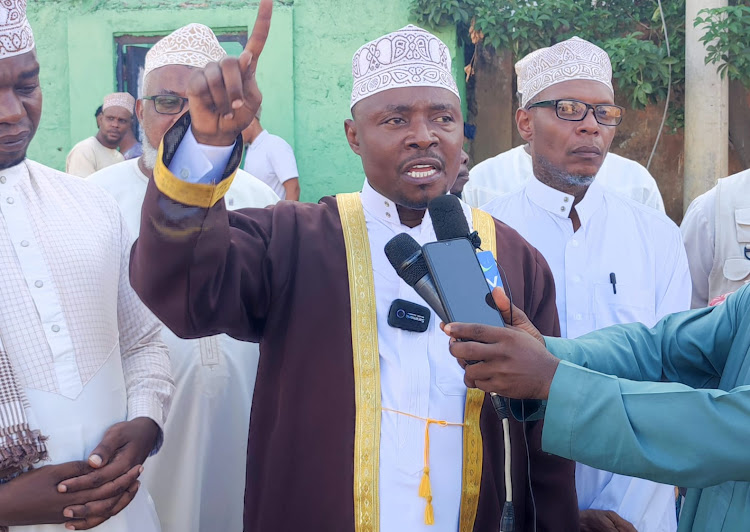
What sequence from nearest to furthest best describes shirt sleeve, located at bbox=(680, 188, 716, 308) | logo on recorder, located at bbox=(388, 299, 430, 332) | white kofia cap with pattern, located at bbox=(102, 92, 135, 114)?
logo on recorder, located at bbox=(388, 299, 430, 332) → shirt sleeve, located at bbox=(680, 188, 716, 308) → white kofia cap with pattern, located at bbox=(102, 92, 135, 114)

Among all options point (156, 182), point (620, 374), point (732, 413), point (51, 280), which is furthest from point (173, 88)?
point (732, 413)

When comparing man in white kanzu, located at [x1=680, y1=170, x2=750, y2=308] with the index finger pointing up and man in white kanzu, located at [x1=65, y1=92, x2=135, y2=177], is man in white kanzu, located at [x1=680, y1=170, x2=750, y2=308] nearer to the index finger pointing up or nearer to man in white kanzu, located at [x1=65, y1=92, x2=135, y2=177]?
the index finger pointing up

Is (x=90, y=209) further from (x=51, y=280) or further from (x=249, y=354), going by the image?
(x=249, y=354)

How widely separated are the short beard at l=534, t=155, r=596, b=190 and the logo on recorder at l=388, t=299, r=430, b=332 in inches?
60.5

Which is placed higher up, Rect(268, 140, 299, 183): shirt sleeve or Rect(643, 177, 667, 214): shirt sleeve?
Rect(268, 140, 299, 183): shirt sleeve

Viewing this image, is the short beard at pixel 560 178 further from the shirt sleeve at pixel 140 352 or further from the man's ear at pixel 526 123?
the shirt sleeve at pixel 140 352

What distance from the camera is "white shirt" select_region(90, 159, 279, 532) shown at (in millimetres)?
3883

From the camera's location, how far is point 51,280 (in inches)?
107

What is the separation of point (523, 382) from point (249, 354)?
82.4 inches

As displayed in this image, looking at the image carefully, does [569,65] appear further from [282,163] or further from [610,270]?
[282,163]

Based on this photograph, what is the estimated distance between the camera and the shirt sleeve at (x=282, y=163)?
7.92 metres

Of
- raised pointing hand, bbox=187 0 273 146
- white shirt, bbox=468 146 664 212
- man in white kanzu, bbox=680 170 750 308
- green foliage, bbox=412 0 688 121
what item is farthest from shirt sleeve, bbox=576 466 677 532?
green foliage, bbox=412 0 688 121

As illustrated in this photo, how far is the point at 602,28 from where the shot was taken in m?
8.92

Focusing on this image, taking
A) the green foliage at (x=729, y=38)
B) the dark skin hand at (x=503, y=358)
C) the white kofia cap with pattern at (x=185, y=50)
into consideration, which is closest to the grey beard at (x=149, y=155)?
the white kofia cap with pattern at (x=185, y=50)
